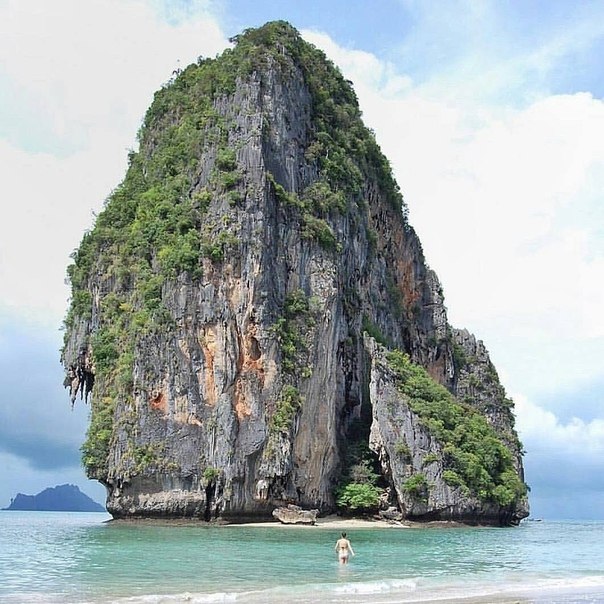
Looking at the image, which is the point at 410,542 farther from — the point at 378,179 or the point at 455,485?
the point at 378,179

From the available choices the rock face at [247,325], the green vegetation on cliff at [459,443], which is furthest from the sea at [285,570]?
the green vegetation on cliff at [459,443]

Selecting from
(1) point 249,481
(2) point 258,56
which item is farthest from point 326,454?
(2) point 258,56

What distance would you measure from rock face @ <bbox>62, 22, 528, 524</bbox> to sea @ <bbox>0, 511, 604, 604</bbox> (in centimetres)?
806

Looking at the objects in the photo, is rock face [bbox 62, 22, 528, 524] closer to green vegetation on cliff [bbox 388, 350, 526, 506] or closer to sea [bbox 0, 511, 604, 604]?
green vegetation on cliff [bbox 388, 350, 526, 506]

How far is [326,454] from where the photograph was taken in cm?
4172

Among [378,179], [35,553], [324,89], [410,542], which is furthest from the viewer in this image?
[378,179]

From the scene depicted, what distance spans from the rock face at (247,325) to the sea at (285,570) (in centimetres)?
806

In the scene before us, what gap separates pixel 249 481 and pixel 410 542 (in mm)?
11449

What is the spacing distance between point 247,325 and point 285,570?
881 inches

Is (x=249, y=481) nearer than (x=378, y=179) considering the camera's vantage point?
Yes

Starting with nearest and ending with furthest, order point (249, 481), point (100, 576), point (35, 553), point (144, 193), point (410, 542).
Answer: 1. point (100, 576)
2. point (35, 553)
3. point (410, 542)
4. point (249, 481)
5. point (144, 193)

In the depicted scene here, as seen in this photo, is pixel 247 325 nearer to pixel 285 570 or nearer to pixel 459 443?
pixel 459 443

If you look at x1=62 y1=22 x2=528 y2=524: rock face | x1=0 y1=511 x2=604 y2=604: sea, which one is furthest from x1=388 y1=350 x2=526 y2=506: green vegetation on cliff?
x1=0 y1=511 x2=604 y2=604: sea

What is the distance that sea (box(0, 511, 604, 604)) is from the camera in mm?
14969
